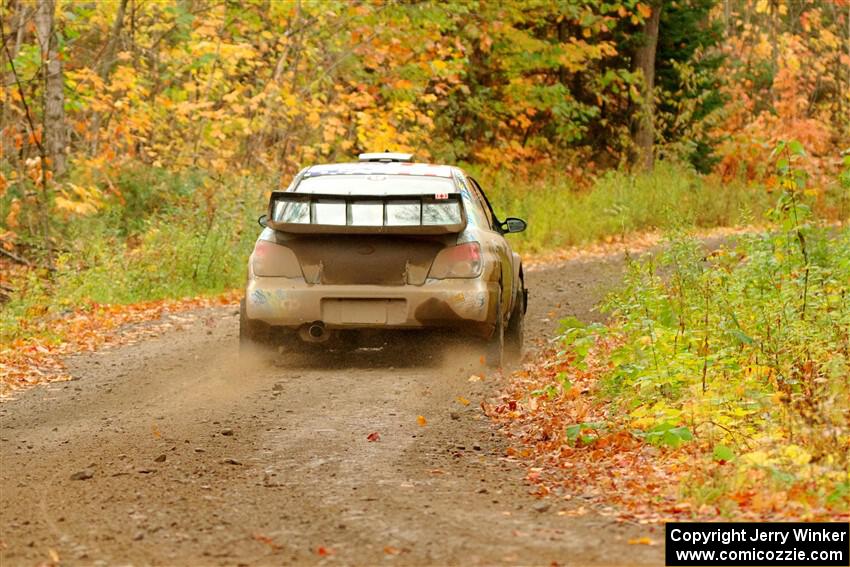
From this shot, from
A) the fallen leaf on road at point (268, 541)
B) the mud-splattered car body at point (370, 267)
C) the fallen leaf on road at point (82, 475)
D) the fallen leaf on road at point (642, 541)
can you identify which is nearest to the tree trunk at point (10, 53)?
the mud-splattered car body at point (370, 267)

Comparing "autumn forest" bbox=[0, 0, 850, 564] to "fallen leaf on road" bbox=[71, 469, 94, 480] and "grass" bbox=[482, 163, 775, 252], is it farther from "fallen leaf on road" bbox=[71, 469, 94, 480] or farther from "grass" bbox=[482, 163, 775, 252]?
"fallen leaf on road" bbox=[71, 469, 94, 480]

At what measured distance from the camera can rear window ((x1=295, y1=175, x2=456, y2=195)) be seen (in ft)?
37.6

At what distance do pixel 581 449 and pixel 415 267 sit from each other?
3.25 meters

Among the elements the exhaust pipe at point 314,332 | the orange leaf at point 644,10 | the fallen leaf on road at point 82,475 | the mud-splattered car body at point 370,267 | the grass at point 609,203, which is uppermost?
the orange leaf at point 644,10

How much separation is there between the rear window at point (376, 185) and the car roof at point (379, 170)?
0.07 metres

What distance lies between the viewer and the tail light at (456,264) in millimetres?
10898

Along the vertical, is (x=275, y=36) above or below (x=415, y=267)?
above

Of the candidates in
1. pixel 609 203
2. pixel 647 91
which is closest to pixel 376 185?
pixel 609 203

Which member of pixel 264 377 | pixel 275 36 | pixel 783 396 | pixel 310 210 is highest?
pixel 275 36

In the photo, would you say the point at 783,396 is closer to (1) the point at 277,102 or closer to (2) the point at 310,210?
(2) the point at 310,210

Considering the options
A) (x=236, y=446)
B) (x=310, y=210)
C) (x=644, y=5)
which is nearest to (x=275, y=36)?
(x=644, y=5)

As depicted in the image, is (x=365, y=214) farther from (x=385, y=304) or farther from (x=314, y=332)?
(x=314, y=332)

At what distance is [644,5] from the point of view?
28641 millimetres

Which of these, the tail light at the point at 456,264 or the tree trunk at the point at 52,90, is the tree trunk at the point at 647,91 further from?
the tail light at the point at 456,264
